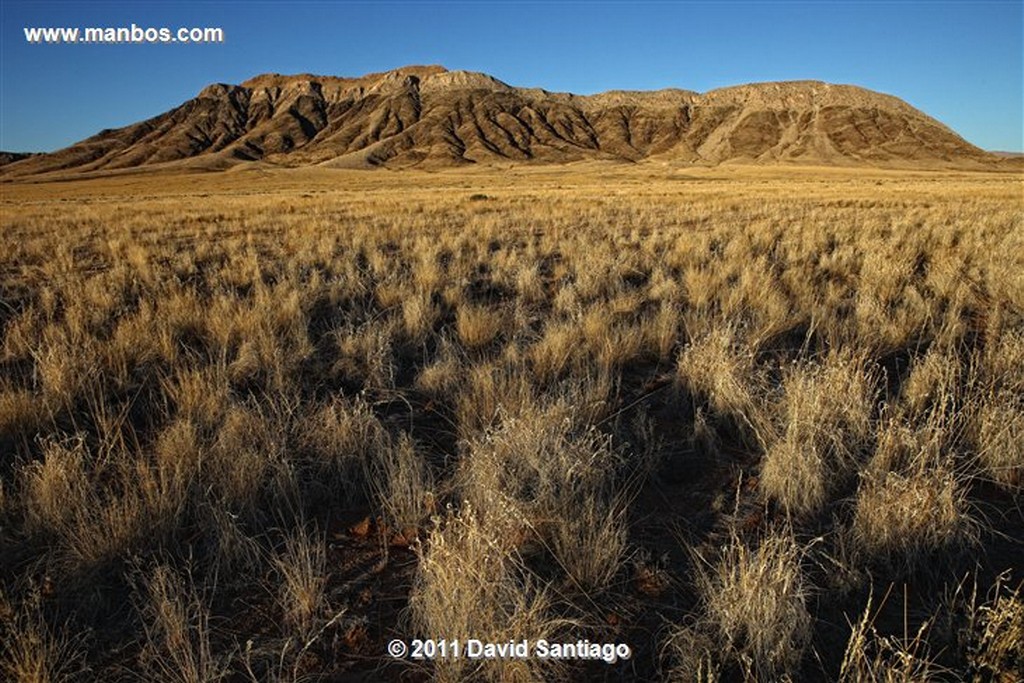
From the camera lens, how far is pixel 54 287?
24.7 feet

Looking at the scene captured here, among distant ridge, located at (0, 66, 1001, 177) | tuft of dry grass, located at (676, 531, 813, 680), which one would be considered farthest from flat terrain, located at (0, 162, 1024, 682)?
distant ridge, located at (0, 66, 1001, 177)

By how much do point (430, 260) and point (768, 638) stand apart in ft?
26.5

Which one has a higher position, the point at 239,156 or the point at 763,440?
the point at 239,156

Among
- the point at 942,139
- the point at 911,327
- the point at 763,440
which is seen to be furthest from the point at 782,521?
the point at 942,139

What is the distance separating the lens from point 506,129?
151750 millimetres

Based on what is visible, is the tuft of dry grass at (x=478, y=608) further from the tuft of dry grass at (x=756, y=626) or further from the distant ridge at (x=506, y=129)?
the distant ridge at (x=506, y=129)

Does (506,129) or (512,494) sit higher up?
(506,129)

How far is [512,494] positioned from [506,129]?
525 ft

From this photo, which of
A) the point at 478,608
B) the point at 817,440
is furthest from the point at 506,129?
the point at 478,608

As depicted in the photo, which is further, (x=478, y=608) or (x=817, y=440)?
(x=817, y=440)

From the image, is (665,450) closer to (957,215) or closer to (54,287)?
(54,287)

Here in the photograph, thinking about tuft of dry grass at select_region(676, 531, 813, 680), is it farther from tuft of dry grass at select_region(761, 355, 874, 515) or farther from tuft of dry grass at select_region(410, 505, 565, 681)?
tuft of dry grass at select_region(761, 355, 874, 515)

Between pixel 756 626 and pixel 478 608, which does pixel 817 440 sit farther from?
pixel 478 608

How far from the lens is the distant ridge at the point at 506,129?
128 metres
